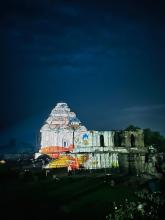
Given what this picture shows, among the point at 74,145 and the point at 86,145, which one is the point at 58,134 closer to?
the point at 74,145

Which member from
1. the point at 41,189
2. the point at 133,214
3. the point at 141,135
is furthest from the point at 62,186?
the point at 141,135

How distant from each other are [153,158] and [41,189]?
26.6m

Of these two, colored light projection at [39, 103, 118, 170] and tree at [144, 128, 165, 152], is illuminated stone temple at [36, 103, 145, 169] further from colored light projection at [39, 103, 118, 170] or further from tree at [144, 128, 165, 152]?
tree at [144, 128, 165, 152]

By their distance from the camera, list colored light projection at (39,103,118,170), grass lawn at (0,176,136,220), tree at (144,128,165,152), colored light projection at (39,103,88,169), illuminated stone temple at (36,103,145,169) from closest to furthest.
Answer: grass lawn at (0,176,136,220)
illuminated stone temple at (36,103,145,169)
colored light projection at (39,103,118,170)
colored light projection at (39,103,88,169)
tree at (144,128,165,152)

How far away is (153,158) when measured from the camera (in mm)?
53906

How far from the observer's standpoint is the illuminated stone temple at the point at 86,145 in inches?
2149

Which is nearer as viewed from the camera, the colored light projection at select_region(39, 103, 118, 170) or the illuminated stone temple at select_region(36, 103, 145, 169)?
the illuminated stone temple at select_region(36, 103, 145, 169)

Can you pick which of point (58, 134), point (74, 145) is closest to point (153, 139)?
point (58, 134)

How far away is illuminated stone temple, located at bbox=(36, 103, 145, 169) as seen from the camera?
2149 inches

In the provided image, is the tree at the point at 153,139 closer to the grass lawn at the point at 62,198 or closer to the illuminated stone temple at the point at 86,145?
the illuminated stone temple at the point at 86,145

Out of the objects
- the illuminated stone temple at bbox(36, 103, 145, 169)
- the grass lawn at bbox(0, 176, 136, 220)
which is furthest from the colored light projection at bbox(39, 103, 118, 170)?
the grass lawn at bbox(0, 176, 136, 220)

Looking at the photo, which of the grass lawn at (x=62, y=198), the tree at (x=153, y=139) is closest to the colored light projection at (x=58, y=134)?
the tree at (x=153, y=139)

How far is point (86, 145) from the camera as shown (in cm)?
6228

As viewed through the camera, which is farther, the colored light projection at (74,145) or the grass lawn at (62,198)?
the colored light projection at (74,145)
